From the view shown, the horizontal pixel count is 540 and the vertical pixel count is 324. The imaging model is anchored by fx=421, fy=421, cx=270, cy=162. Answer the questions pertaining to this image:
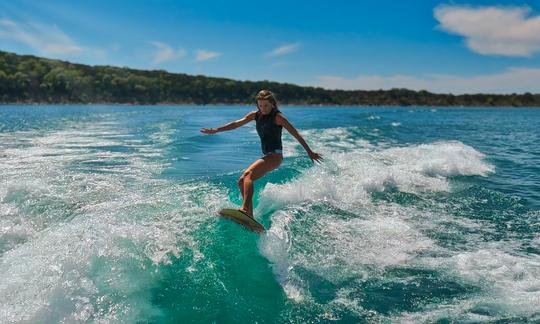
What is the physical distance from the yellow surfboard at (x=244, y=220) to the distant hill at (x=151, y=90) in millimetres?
109204

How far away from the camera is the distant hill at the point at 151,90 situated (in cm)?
10669

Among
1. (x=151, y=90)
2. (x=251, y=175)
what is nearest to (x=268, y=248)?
(x=251, y=175)

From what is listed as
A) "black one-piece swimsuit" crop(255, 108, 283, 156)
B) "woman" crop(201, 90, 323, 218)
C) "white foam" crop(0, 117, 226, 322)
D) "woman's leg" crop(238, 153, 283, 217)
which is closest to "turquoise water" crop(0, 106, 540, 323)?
"white foam" crop(0, 117, 226, 322)

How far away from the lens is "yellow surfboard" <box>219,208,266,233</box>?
6.64 metres

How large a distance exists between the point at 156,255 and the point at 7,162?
10104 mm

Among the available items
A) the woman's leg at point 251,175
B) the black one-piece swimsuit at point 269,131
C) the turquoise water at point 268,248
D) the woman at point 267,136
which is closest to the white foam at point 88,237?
the turquoise water at point 268,248

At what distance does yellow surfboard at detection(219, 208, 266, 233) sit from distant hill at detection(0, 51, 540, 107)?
109204 millimetres

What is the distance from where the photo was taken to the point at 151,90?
133375 mm

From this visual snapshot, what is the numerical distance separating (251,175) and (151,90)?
133 meters

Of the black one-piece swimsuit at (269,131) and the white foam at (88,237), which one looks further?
the black one-piece swimsuit at (269,131)

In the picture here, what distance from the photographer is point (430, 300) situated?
541 centimetres

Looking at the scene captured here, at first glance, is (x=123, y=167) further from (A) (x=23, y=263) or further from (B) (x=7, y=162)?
(A) (x=23, y=263)

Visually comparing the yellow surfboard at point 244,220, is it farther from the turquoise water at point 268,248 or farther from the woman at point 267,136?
the woman at point 267,136

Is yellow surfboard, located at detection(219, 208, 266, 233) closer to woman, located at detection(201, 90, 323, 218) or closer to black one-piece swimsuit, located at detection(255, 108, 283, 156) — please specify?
woman, located at detection(201, 90, 323, 218)
